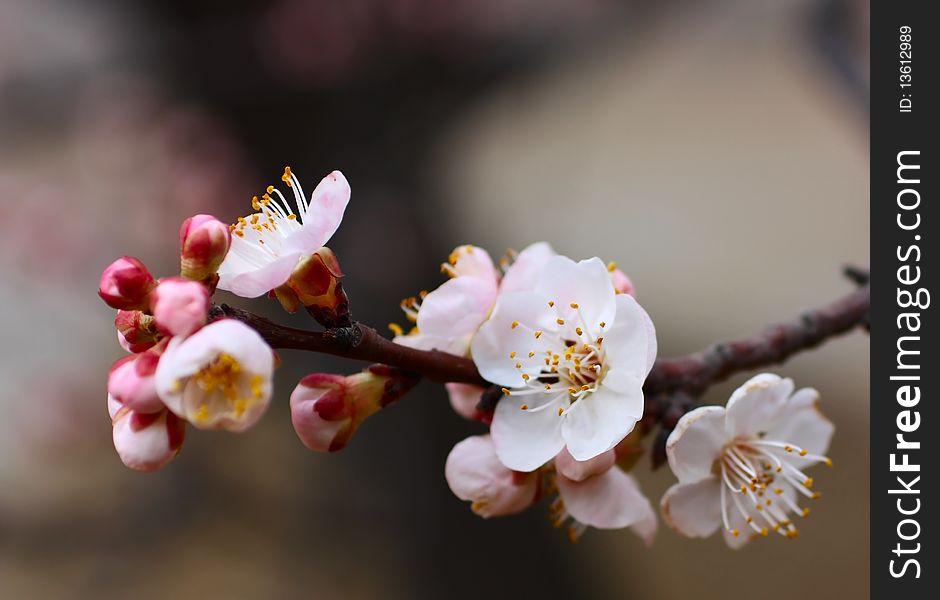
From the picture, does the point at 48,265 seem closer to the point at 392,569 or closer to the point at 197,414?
the point at 392,569

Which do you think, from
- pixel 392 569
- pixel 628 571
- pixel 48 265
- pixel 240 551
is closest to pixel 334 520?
pixel 392 569

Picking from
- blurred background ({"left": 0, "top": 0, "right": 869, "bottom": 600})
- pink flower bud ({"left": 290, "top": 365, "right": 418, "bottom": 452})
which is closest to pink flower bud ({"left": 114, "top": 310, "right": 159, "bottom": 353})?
pink flower bud ({"left": 290, "top": 365, "right": 418, "bottom": 452})

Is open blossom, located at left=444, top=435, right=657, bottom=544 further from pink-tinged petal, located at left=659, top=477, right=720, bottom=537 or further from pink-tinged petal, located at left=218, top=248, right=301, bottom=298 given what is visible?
pink-tinged petal, located at left=218, top=248, right=301, bottom=298

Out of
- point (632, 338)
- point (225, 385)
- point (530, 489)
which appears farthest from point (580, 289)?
point (225, 385)

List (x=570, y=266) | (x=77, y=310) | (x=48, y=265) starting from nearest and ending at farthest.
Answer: (x=570, y=266)
(x=48, y=265)
(x=77, y=310)

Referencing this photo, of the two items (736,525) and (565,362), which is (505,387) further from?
(736,525)

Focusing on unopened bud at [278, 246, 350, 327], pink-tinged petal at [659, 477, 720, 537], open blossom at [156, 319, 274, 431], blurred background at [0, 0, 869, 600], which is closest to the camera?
open blossom at [156, 319, 274, 431]
